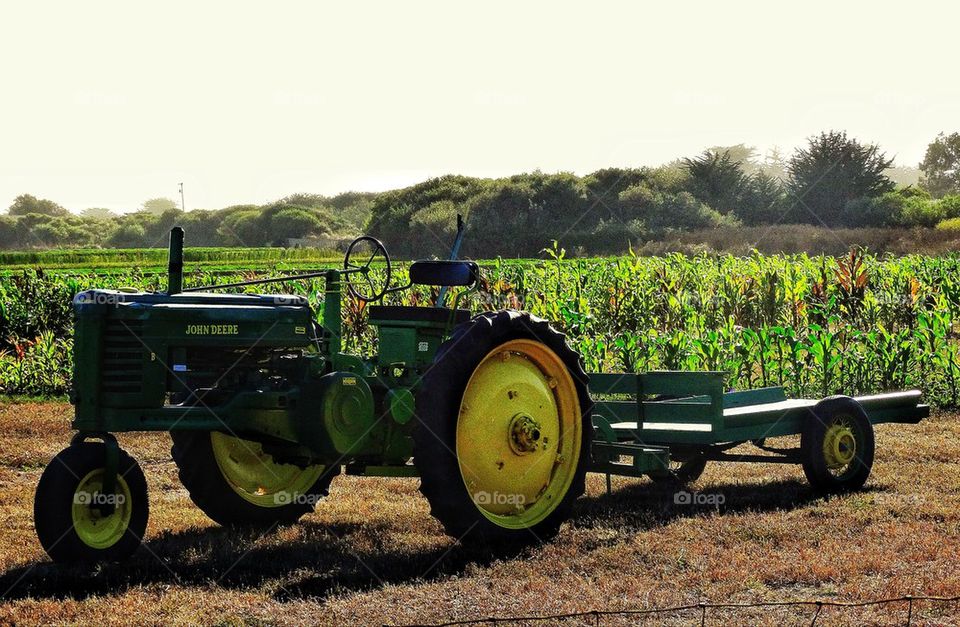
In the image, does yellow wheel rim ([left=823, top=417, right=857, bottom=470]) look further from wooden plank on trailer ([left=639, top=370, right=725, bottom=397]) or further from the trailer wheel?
wooden plank on trailer ([left=639, top=370, right=725, bottom=397])

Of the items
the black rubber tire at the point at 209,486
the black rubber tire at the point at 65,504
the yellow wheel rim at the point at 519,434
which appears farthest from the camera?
the black rubber tire at the point at 209,486

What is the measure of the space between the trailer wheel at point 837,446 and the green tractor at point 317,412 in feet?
2.14

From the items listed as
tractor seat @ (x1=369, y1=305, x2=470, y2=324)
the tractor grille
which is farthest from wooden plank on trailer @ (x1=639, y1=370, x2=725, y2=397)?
the tractor grille

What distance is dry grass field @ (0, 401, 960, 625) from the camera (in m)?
4.53

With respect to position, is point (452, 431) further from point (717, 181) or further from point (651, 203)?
point (717, 181)

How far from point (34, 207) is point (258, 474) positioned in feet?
282

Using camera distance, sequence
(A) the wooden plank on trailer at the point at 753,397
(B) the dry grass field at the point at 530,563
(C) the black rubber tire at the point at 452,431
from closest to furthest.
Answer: (B) the dry grass field at the point at 530,563 < (C) the black rubber tire at the point at 452,431 < (A) the wooden plank on trailer at the point at 753,397

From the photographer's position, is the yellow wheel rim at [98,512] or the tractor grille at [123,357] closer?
the yellow wheel rim at [98,512]

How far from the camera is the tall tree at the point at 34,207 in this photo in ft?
272

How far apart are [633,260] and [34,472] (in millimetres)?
8212

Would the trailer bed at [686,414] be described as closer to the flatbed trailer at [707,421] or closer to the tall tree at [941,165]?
the flatbed trailer at [707,421]

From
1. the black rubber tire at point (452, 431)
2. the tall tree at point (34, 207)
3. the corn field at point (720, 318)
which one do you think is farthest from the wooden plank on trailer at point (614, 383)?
the tall tree at point (34, 207)

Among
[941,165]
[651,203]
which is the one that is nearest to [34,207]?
[651,203]

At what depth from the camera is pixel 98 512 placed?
17.3 ft
